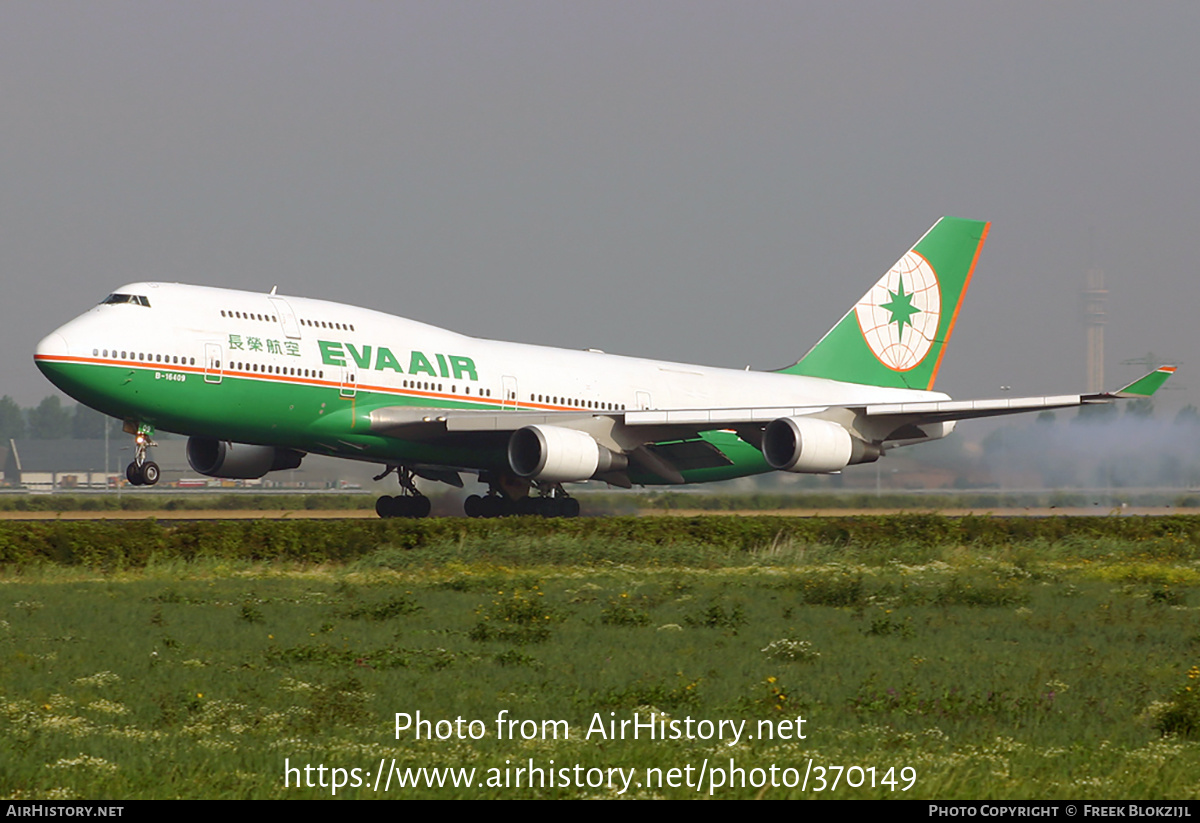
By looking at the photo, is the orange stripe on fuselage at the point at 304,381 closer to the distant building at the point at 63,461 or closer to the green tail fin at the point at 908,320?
the green tail fin at the point at 908,320

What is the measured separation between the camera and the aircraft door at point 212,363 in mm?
29141

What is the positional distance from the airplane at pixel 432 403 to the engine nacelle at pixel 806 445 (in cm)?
5

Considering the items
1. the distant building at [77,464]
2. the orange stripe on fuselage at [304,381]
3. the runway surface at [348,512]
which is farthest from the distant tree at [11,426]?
the orange stripe on fuselage at [304,381]

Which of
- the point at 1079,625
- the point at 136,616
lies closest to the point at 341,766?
the point at 136,616

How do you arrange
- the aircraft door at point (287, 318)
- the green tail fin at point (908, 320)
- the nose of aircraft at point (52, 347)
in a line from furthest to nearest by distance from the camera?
the green tail fin at point (908, 320) < the aircraft door at point (287, 318) < the nose of aircraft at point (52, 347)

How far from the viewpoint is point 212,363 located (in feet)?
95.8

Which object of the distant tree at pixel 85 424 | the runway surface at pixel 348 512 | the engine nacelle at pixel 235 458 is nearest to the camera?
the engine nacelle at pixel 235 458

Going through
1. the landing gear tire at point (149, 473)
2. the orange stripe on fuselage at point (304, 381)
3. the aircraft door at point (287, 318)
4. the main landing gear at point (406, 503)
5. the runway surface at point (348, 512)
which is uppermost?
the aircraft door at point (287, 318)

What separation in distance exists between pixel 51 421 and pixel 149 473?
112290 mm

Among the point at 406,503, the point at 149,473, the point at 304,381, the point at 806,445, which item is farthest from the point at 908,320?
the point at 149,473

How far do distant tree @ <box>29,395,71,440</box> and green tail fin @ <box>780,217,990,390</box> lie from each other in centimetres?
10538

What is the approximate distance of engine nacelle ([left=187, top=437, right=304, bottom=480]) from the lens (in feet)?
116

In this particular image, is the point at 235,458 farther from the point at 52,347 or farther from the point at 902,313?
the point at 902,313
